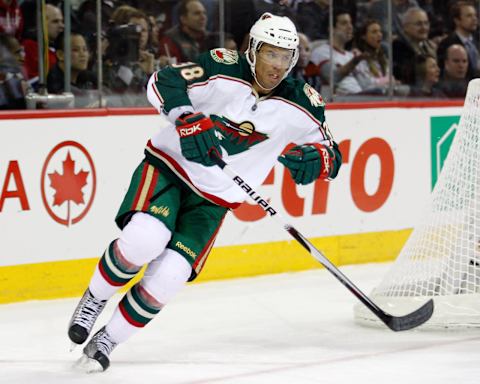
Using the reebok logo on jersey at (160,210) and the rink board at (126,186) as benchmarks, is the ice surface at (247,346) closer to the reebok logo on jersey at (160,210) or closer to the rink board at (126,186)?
the rink board at (126,186)

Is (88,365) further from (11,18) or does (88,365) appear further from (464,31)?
(464,31)

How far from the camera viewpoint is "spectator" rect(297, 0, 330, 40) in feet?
21.4

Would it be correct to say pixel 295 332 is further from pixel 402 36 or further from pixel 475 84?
pixel 402 36

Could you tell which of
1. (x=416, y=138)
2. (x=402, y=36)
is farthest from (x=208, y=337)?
(x=402, y=36)

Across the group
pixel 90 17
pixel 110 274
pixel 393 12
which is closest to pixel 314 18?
pixel 393 12

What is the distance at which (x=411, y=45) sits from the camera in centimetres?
715

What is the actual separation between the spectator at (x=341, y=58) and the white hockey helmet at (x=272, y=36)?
102 inches

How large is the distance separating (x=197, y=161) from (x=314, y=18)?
9.59 feet

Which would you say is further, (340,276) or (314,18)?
(314,18)

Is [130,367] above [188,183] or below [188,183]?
below

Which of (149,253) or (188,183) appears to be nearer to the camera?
Answer: (149,253)

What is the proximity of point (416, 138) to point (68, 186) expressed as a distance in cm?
227

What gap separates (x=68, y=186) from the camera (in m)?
5.38

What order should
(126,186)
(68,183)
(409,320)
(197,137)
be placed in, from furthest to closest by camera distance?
(126,186) < (68,183) < (409,320) < (197,137)
